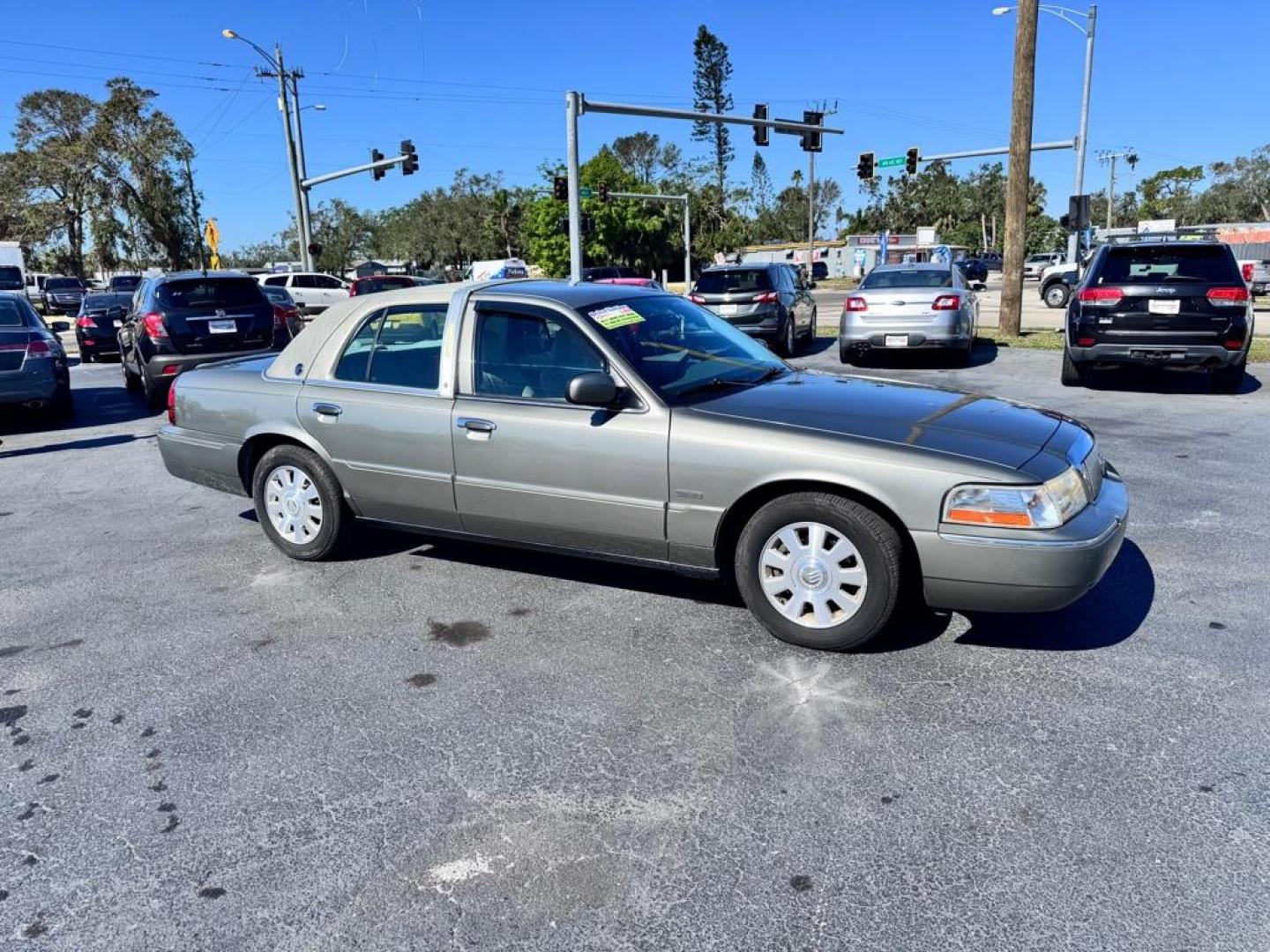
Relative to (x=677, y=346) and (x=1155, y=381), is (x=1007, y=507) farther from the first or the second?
(x=1155, y=381)

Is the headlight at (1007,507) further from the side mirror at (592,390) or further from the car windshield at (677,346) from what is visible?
the side mirror at (592,390)

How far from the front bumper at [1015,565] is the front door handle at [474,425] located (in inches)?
80.5

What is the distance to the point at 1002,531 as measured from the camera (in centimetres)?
353

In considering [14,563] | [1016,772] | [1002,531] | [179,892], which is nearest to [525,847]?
[179,892]

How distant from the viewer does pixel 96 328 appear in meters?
17.4

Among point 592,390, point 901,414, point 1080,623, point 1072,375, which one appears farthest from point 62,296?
point 1080,623

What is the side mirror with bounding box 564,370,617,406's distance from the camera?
13.2 ft

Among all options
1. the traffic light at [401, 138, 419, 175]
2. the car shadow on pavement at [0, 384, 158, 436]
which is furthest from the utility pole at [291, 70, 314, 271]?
the car shadow on pavement at [0, 384, 158, 436]

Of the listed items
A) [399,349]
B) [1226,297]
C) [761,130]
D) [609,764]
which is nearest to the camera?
[609,764]

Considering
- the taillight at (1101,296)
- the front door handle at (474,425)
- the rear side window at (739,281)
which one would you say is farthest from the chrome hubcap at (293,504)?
the rear side window at (739,281)

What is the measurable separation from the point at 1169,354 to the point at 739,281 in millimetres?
6577

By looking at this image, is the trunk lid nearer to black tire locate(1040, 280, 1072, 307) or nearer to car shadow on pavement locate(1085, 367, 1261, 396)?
car shadow on pavement locate(1085, 367, 1261, 396)

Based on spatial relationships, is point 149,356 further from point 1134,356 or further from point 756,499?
point 1134,356

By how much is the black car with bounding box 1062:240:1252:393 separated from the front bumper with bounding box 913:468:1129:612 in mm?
7502
